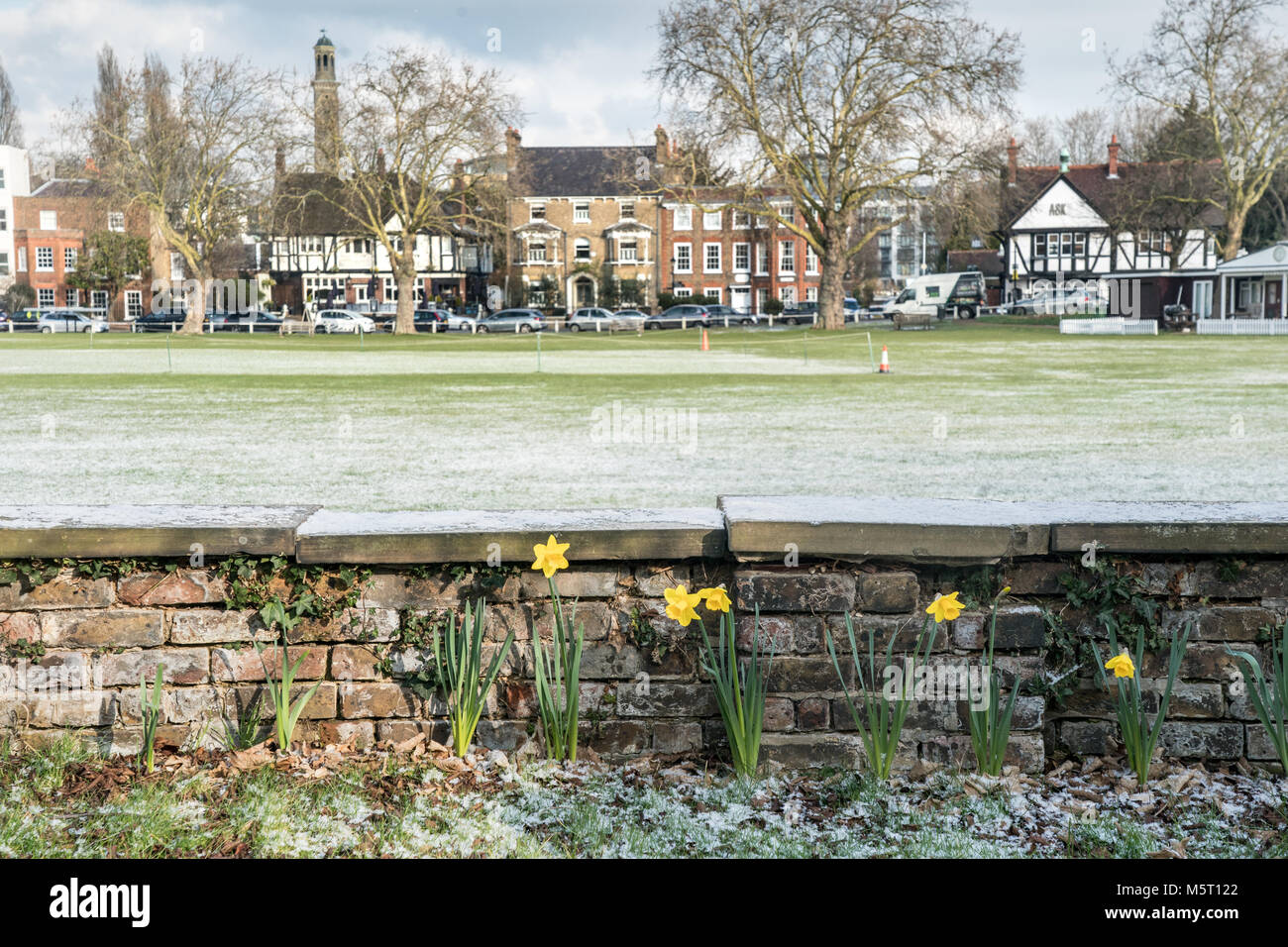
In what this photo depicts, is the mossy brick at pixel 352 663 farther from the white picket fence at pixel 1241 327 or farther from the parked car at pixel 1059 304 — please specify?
the parked car at pixel 1059 304

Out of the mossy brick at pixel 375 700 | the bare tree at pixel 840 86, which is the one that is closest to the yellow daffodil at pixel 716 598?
the mossy brick at pixel 375 700

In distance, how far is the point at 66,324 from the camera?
6369cm

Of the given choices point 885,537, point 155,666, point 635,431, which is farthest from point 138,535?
point 635,431

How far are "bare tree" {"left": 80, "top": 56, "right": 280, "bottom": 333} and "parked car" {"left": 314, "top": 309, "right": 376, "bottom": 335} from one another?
6360 mm

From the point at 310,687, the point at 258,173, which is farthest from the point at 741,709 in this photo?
the point at 258,173

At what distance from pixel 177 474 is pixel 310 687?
6744 mm

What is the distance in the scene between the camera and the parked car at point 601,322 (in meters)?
61.8

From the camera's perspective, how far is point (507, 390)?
2155cm

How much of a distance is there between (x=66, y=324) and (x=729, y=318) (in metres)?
32.6

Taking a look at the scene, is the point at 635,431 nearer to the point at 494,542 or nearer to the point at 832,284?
the point at 494,542

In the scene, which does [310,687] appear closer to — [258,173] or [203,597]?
[203,597]

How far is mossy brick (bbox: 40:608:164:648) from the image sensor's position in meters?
4.02

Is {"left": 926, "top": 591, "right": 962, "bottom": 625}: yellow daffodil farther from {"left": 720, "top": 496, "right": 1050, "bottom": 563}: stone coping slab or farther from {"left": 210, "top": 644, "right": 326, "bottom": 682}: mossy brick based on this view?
{"left": 210, "top": 644, "right": 326, "bottom": 682}: mossy brick

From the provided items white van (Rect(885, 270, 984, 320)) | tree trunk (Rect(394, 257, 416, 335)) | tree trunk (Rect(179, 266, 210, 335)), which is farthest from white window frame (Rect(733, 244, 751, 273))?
tree trunk (Rect(179, 266, 210, 335))
